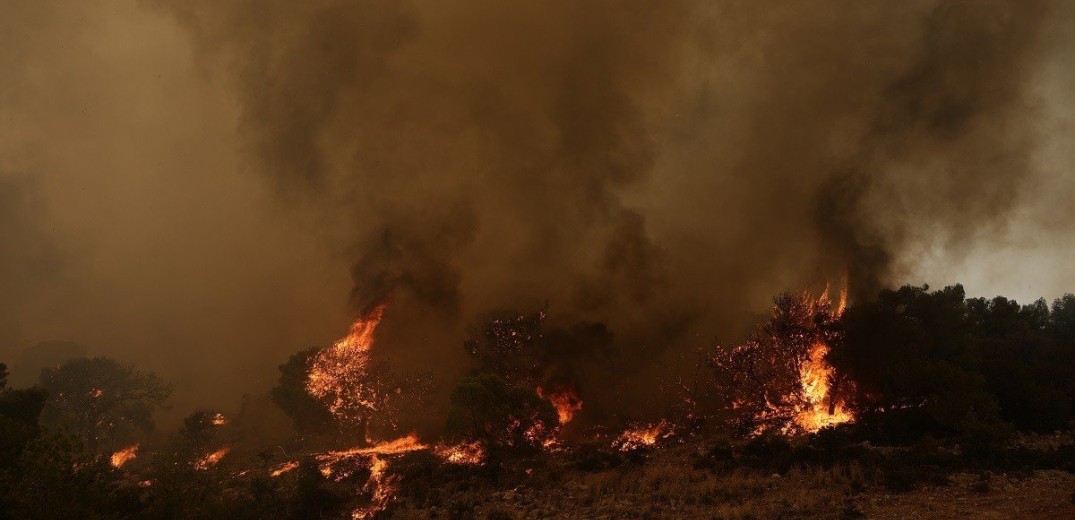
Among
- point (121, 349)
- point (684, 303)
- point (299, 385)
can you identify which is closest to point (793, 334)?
point (684, 303)

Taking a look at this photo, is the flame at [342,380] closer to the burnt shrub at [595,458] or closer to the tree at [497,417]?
the tree at [497,417]

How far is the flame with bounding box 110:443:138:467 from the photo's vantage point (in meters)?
59.7

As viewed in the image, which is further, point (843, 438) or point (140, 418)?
point (140, 418)

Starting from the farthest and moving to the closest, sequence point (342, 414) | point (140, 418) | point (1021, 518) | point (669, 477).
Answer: point (140, 418)
point (342, 414)
point (669, 477)
point (1021, 518)

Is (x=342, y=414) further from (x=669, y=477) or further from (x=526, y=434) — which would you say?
(x=669, y=477)

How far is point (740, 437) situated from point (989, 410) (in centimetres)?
1459

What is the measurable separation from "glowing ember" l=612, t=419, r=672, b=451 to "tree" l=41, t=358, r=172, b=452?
205 feet

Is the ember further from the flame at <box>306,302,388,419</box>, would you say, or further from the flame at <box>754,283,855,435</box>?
the flame at <box>754,283,855,435</box>

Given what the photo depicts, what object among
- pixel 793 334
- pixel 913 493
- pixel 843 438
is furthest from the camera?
pixel 793 334

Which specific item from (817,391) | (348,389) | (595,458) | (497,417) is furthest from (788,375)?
(348,389)

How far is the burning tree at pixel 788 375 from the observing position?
41.7 m

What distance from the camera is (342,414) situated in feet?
179

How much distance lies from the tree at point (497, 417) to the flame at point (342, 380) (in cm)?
1790

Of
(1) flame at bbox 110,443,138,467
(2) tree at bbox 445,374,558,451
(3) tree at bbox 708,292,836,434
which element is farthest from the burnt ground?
(1) flame at bbox 110,443,138,467
